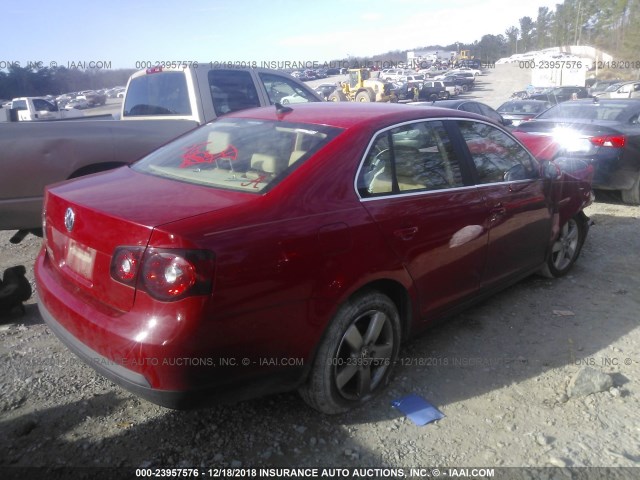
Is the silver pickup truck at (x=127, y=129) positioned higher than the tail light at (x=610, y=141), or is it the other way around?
the silver pickup truck at (x=127, y=129)

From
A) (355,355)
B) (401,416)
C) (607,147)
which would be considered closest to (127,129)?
(355,355)

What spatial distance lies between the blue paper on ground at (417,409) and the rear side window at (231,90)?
155 inches

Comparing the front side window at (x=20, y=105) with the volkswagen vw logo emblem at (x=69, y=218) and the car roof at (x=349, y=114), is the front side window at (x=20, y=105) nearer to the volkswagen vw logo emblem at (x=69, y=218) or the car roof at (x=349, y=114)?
the car roof at (x=349, y=114)

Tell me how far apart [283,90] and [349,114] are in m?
3.54

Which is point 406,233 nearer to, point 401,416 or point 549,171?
point 401,416

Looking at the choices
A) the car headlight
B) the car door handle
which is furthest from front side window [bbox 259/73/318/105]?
the car door handle

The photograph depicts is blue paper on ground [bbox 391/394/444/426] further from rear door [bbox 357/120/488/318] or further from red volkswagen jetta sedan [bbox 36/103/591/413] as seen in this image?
rear door [bbox 357/120/488/318]

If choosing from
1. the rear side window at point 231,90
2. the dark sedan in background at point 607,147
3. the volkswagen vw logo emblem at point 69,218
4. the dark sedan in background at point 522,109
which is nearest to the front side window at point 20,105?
the dark sedan in background at point 522,109

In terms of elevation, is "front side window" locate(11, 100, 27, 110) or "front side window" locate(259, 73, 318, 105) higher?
"front side window" locate(11, 100, 27, 110)

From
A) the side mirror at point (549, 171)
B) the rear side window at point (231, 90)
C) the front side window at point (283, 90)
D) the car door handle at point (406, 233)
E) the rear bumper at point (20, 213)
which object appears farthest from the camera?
the front side window at point (283, 90)

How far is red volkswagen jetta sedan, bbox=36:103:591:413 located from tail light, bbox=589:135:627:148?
4.30 m

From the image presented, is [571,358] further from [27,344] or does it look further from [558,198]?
[27,344]

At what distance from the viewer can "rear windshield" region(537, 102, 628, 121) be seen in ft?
26.2

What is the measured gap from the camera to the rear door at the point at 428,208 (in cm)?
279
